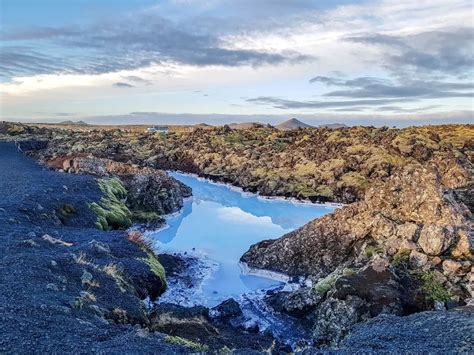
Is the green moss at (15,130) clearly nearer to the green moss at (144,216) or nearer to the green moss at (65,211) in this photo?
the green moss at (144,216)

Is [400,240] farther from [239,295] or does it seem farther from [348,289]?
[239,295]

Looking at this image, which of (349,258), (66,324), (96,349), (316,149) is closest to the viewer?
(96,349)

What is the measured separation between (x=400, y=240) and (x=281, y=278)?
631cm

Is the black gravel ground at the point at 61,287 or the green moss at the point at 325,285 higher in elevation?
the black gravel ground at the point at 61,287

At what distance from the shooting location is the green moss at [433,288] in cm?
1784

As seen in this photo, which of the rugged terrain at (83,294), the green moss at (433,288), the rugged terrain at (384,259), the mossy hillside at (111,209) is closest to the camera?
the rugged terrain at (83,294)

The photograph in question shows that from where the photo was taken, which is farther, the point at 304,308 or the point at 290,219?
the point at 290,219

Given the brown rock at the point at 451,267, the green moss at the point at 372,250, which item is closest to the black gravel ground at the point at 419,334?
the brown rock at the point at 451,267

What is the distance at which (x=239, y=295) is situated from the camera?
2267cm

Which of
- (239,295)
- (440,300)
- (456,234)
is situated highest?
(456,234)

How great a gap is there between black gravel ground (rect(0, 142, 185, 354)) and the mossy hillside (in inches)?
66.1

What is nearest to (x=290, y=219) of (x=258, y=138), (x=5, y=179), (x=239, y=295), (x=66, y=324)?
(x=239, y=295)

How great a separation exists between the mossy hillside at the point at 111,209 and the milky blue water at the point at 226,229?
2636 millimetres

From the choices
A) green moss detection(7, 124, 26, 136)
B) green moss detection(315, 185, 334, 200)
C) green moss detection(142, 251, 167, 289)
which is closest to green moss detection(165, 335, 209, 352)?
green moss detection(142, 251, 167, 289)
